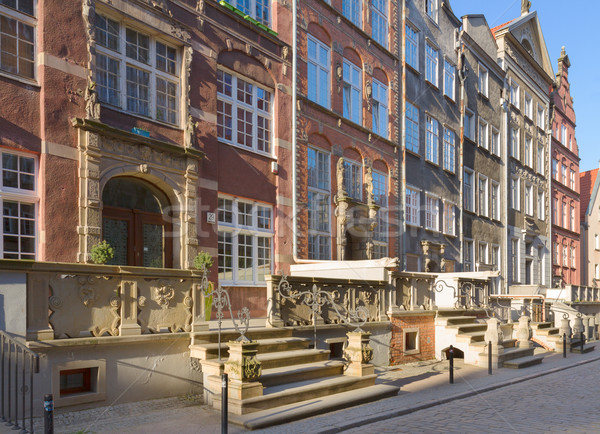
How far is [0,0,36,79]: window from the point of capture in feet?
34.4

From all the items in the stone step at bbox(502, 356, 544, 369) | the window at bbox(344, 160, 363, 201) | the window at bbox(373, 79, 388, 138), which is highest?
the window at bbox(373, 79, 388, 138)

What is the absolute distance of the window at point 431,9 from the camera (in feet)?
85.0

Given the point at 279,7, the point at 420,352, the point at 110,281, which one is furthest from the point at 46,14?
the point at 420,352

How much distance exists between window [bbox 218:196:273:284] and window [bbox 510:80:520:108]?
2358 centimetres

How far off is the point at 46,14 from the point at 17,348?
256 inches

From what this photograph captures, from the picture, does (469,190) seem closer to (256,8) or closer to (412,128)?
(412,128)

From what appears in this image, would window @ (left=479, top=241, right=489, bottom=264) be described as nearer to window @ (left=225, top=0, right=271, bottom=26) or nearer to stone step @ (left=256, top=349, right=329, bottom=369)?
window @ (left=225, top=0, right=271, bottom=26)

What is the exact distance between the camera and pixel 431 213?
2538 centimetres

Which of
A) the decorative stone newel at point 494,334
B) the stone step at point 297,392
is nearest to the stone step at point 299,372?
the stone step at point 297,392

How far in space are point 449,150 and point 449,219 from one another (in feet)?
10.5

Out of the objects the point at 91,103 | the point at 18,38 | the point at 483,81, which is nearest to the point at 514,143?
the point at 483,81

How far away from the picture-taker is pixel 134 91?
12.7 m

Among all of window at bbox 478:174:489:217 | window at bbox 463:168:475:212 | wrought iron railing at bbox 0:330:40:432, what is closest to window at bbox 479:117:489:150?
window at bbox 478:174:489:217

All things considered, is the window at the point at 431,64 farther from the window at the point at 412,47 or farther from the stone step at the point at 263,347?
the stone step at the point at 263,347
